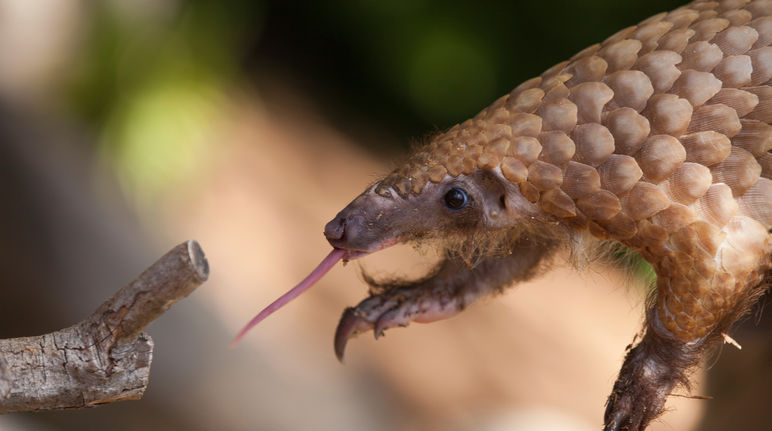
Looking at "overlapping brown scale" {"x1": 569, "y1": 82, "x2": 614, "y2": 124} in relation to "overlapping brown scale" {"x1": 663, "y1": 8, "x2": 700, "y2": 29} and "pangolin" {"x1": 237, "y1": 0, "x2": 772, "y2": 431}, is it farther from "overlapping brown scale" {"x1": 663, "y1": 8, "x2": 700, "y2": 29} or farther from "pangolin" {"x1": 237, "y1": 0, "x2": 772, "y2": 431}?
"overlapping brown scale" {"x1": 663, "y1": 8, "x2": 700, "y2": 29}

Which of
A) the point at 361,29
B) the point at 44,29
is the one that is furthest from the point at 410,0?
the point at 44,29

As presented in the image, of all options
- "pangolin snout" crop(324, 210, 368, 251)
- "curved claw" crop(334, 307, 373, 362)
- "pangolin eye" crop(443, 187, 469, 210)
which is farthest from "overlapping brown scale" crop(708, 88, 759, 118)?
"curved claw" crop(334, 307, 373, 362)

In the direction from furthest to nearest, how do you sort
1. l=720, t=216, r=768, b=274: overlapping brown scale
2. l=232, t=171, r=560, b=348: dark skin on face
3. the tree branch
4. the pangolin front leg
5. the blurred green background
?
the blurred green background
the pangolin front leg
l=232, t=171, r=560, b=348: dark skin on face
l=720, t=216, r=768, b=274: overlapping brown scale
the tree branch

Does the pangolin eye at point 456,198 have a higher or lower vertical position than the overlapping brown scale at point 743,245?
higher

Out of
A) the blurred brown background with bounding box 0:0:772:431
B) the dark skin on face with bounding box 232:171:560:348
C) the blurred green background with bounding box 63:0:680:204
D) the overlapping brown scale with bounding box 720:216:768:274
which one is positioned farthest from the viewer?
the blurred green background with bounding box 63:0:680:204

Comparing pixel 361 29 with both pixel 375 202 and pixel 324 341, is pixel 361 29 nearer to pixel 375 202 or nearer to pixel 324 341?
pixel 324 341

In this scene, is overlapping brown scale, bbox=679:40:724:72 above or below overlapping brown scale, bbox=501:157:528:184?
below

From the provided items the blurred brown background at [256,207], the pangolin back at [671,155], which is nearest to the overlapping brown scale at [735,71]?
the pangolin back at [671,155]

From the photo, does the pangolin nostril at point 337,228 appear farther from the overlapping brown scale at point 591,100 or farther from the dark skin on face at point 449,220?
the overlapping brown scale at point 591,100
